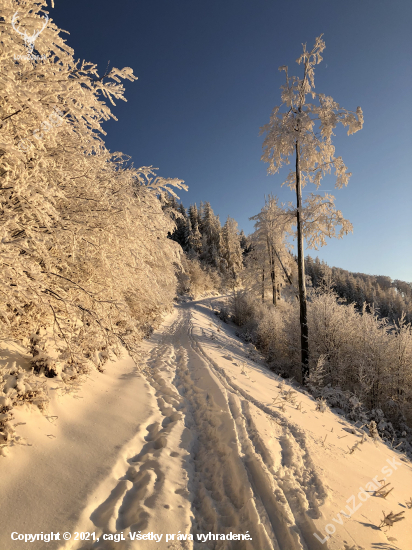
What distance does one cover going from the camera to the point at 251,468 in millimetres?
2682

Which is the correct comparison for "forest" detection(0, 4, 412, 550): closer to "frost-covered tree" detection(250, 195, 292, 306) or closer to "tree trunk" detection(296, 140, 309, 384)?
"tree trunk" detection(296, 140, 309, 384)

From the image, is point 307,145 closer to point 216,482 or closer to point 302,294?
point 302,294

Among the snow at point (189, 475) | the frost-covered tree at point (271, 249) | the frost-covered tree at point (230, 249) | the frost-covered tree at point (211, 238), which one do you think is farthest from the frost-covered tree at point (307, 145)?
the frost-covered tree at point (211, 238)

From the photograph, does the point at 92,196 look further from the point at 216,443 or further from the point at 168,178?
the point at 216,443

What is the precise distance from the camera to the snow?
1.91 m

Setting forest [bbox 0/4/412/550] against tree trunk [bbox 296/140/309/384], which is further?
tree trunk [bbox 296/140/309/384]

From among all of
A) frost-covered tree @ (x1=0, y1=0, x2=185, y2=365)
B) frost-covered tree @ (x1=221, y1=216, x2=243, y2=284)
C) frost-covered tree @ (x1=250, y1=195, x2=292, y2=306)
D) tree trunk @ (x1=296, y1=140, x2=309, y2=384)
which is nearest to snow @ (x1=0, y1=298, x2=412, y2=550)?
frost-covered tree @ (x1=0, y1=0, x2=185, y2=365)

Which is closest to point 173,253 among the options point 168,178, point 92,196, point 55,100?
point 168,178

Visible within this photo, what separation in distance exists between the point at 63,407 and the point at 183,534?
6.80ft

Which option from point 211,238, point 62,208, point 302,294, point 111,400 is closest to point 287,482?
point 111,400

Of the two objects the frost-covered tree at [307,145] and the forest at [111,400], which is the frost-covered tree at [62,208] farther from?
the frost-covered tree at [307,145]

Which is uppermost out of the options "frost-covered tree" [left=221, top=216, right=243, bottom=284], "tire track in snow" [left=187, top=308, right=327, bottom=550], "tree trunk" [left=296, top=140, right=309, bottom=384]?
"frost-covered tree" [left=221, top=216, right=243, bottom=284]

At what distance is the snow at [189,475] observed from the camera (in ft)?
6.27

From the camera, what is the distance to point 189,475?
8.61 feet
